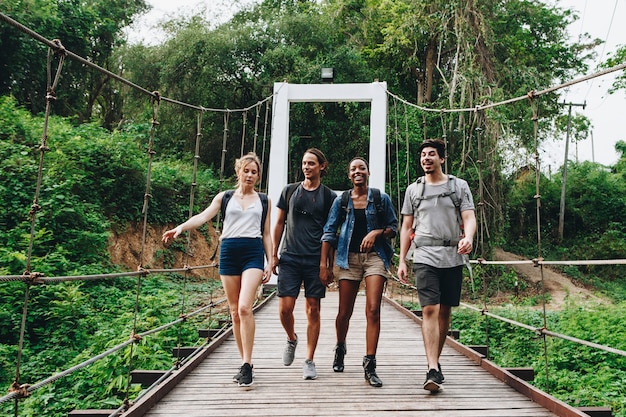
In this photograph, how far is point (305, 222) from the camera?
91.8 inches

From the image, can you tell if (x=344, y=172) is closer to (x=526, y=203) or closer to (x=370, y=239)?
(x=526, y=203)

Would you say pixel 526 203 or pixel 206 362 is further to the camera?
pixel 526 203

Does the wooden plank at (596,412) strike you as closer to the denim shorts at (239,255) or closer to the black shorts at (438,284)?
the black shorts at (438,284)

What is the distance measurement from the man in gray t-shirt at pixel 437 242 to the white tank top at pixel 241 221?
650mm

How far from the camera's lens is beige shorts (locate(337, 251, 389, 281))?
2.25 metres

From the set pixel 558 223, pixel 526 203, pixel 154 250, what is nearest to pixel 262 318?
pixel 154 250

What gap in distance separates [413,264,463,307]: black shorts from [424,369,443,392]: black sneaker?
0.27 meters

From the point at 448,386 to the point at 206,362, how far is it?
123 centimetres

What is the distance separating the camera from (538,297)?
436 inches

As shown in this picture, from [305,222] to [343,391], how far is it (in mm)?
741

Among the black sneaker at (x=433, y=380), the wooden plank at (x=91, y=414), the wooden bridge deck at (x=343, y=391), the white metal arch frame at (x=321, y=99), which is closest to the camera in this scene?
the wooden plank at (x=91, y=414)

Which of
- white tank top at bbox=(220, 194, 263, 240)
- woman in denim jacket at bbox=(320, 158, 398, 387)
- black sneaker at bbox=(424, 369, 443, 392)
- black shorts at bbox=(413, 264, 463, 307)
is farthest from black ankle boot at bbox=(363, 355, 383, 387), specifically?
white tank top at bbox=(220, 194, 263, 240)

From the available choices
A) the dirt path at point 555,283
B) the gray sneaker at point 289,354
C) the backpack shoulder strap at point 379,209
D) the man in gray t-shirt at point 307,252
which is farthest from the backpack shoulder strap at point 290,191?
the dirt path at point 555,283

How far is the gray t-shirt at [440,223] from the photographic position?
2.10 metres
